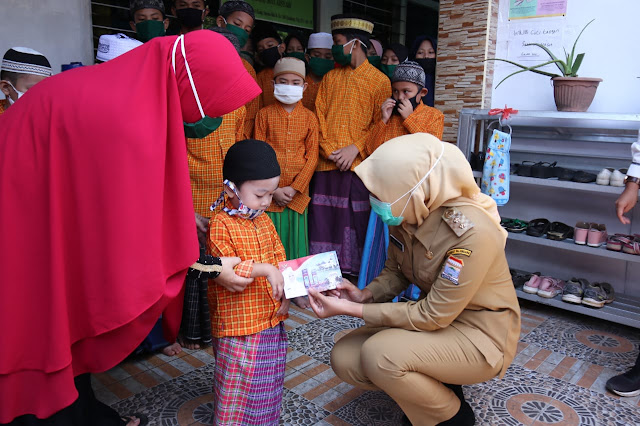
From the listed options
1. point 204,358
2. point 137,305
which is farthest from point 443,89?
point 137,305

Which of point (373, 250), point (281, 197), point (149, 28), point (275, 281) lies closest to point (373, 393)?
point (275, 281)

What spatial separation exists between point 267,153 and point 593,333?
2.56 m

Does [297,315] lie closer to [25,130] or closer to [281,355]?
[281,355]

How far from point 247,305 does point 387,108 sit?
2081mm

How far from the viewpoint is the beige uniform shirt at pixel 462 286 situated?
190 centimetres

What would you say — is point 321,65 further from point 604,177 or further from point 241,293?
point 241,293

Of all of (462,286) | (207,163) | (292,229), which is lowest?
(292,229)

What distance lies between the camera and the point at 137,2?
147 inches

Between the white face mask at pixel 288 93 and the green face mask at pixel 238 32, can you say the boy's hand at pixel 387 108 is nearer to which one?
the white face mask at pixel 288 93

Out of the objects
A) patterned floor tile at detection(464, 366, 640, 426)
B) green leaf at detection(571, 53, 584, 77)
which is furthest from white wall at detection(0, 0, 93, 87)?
patterned floor tile at detection(464, 366, 640, 426)

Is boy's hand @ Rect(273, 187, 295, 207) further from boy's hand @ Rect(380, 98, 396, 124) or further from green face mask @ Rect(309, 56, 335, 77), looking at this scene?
green face mask @ Rect(309, 56, 335, 77)

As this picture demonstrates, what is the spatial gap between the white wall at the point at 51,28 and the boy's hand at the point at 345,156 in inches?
95.4

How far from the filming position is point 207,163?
3227 millimetres

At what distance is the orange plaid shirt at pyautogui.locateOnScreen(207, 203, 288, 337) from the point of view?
6.72 ft
